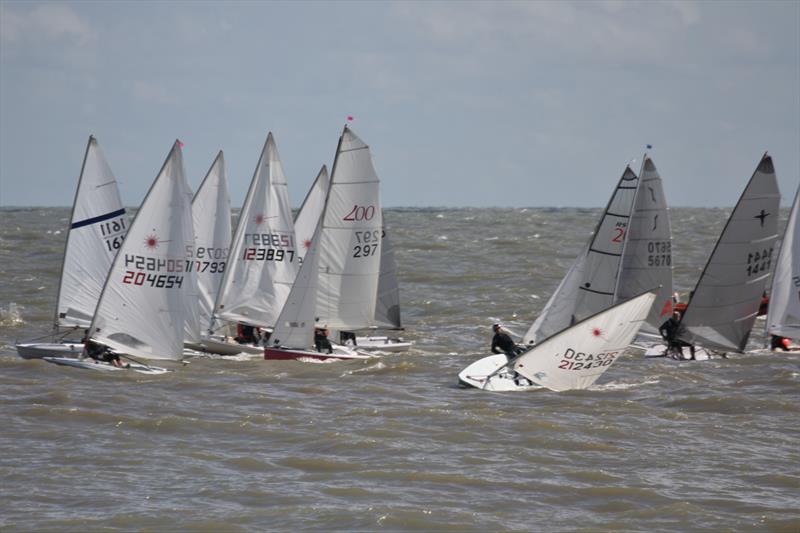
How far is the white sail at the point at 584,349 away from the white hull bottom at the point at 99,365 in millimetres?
7653

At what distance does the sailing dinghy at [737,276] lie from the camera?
94.5 feet

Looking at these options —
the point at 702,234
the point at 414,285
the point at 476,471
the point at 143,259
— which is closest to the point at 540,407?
the point at 476,471

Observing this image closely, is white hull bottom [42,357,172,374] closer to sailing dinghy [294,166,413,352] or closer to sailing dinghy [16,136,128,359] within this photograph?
sailing dinghy [16,136,128,359]

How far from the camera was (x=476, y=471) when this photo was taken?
17.9 meters

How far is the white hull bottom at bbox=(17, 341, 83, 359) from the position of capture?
1045 inches

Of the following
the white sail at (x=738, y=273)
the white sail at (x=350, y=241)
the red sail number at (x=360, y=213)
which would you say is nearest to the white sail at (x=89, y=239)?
the white sail at (x=350, y=241)

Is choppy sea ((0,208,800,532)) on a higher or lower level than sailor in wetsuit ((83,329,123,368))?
lower

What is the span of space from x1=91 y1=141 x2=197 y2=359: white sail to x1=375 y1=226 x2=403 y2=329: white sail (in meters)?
7.14

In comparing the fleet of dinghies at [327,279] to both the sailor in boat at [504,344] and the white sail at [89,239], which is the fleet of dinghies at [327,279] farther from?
the sailor in boat at [504,344]

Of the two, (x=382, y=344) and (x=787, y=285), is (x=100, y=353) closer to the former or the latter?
(x=382, y=344)

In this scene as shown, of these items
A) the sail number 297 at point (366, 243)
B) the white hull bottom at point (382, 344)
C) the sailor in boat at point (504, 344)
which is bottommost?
the white hull bottom at point (382, 344)

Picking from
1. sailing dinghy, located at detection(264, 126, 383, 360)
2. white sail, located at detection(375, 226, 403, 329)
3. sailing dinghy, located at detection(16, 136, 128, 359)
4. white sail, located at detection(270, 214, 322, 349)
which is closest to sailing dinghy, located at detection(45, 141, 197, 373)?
sailing dinghy, located at detection(16, 136, 128, 359)

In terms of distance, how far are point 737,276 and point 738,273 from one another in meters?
0.10

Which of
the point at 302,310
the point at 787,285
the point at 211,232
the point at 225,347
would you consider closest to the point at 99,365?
the point at 225,347
